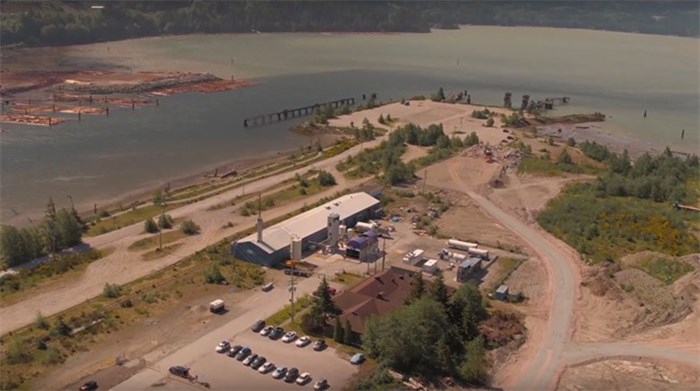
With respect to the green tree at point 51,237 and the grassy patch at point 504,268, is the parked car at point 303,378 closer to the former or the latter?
the grassy patch at point 504,268

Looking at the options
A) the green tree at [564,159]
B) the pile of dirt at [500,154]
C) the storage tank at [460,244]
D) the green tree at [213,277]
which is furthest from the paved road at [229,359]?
the green tree at [564,159]

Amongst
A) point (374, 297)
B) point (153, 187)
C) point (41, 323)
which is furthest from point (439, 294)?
point (153, 187)

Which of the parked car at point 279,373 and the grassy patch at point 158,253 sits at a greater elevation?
the parked car at point 279,373

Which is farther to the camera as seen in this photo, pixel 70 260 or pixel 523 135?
pixel 523 135

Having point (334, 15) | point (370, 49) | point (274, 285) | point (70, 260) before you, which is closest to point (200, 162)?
point (70, 260)

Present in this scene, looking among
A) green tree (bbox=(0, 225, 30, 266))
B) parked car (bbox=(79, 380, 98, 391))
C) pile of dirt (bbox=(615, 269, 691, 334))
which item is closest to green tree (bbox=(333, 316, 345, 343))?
parked car (bbox=(79, 380, 98, 391))

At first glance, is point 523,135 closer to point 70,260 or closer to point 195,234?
point 195,234

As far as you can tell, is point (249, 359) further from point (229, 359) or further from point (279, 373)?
point (279, 373)
